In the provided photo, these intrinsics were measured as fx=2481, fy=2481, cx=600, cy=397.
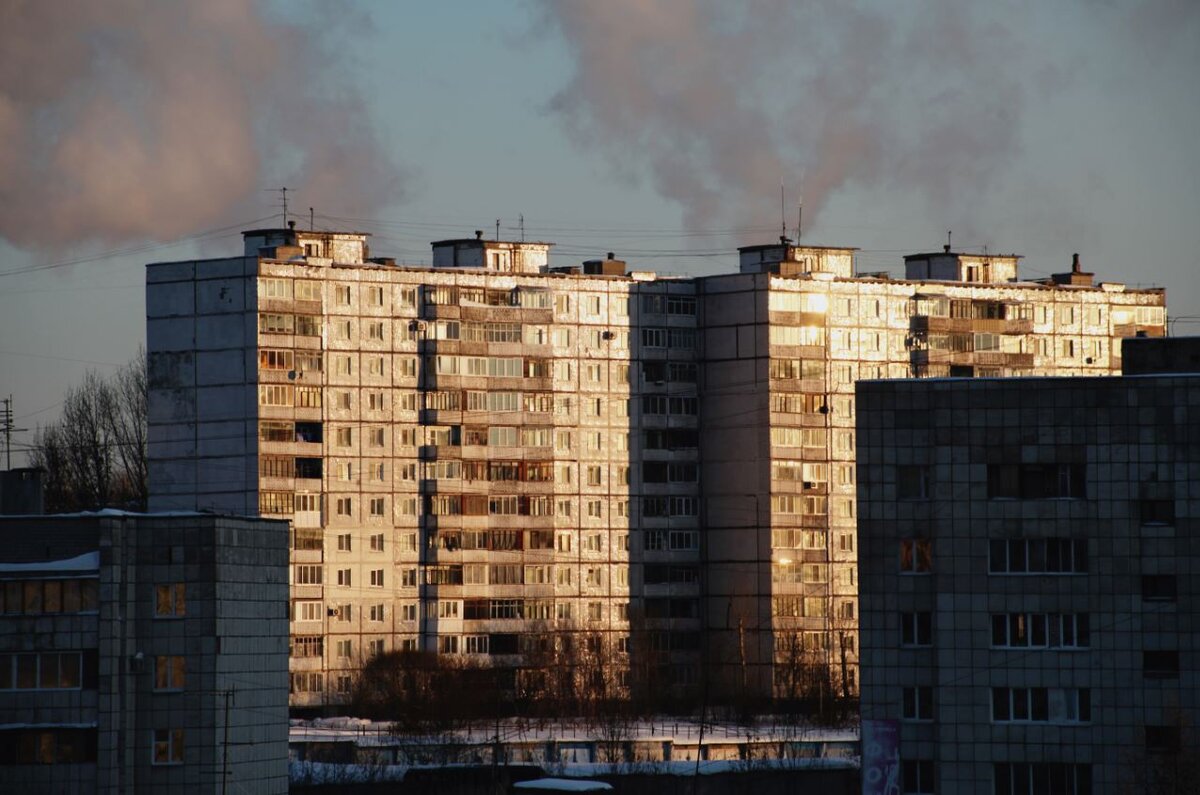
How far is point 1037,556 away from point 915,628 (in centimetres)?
452

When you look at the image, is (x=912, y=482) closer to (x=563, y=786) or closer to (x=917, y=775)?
(x=917, y=775)

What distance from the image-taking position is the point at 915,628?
7956cm

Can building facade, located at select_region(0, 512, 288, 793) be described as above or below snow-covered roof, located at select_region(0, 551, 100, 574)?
below

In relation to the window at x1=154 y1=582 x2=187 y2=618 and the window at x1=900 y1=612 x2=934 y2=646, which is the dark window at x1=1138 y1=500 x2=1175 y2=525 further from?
the window at x1=154 y1=582 x2=187 y2=618

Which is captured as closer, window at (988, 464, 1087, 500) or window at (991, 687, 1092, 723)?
window at (991, 687, 1092, 723)

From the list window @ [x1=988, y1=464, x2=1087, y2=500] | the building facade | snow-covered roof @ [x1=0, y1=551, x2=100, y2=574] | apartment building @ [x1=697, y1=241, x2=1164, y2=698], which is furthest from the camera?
apartment building @ [x1=697, y1=241, x2=1164, y2=698]

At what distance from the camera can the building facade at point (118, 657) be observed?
78125mm

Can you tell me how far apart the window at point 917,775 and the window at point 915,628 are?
379cm

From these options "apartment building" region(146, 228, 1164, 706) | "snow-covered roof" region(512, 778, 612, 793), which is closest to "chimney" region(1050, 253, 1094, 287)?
"apartment building" region(146, 228, 1164, 706)

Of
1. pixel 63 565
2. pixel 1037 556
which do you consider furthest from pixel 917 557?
pixel 63 565

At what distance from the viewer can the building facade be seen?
78.1 m

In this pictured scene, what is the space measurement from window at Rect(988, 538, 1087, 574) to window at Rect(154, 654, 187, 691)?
26.1 m

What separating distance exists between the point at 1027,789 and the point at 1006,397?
12449 mm

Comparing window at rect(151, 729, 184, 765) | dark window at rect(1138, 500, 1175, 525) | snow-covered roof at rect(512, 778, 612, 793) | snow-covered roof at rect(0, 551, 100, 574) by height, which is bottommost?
snow-covered roof at rect(512, 778, 612, 793)
